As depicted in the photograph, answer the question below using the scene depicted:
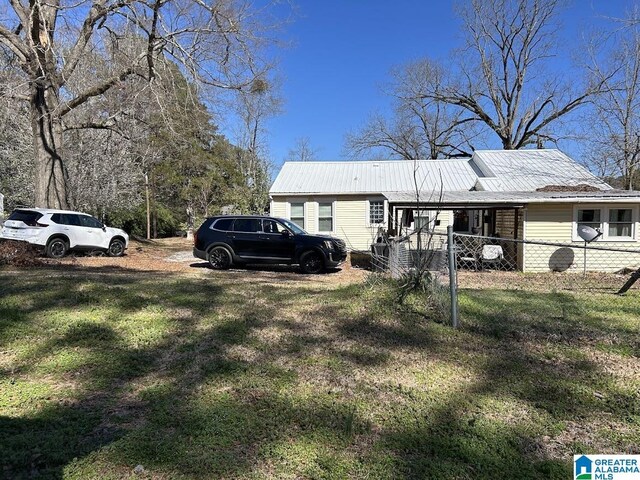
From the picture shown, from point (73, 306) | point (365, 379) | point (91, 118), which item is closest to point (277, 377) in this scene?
point (365, 379)

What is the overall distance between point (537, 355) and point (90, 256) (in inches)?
543

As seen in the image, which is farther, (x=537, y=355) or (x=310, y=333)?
(x=310, y=333)

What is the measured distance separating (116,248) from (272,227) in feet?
21.1

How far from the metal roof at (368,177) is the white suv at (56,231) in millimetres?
7564

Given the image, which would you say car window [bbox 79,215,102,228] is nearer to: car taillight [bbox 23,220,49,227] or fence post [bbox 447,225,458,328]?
car taillight [bbox 23,220,49,227]

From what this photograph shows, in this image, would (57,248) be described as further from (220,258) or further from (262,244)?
(262,244)

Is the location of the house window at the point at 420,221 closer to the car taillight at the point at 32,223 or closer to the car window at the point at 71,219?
the car window at the point at 71,219

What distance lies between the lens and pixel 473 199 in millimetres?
13789

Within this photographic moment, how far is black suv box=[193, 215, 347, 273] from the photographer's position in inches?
470

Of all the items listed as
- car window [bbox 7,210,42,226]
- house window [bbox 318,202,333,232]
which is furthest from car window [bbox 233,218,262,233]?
house window [bbox 318,202,333,232]

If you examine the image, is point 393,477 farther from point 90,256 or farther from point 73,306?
point 90,256

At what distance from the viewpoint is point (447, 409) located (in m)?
3.20
